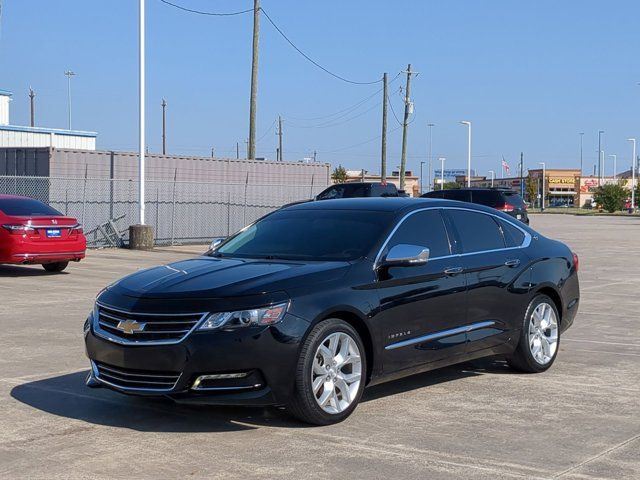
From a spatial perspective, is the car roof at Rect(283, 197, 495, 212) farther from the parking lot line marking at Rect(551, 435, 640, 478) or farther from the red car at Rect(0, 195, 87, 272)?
the red car at Rect(0, 195, 87, 272)

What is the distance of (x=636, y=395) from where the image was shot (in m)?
7.96

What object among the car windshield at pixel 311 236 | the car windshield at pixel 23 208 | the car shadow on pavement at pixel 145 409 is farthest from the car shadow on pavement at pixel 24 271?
the car windshield at pixel 311 236

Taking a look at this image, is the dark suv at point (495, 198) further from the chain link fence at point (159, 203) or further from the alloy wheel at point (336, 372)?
the alloy wheel at point (336, 372)

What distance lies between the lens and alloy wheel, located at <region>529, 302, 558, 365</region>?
347 inches

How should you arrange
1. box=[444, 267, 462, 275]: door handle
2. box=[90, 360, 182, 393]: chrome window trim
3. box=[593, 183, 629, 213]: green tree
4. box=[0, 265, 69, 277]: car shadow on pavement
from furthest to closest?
box=[593, 183, 629, 213]: green tree, box=[0, 265, 69, 277]: car shadow on pavement, box=[444, 267, 462, 275]: door handle, box=[90, 360, 182, 393]: chrome window trim

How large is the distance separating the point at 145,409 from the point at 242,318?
53.2 inches

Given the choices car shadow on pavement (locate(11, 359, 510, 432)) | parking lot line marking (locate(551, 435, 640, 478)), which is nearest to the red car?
car shadow on pavement (locate(11, 359, 510, 432))

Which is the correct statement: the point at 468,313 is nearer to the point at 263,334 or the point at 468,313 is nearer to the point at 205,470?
the point at 263,334

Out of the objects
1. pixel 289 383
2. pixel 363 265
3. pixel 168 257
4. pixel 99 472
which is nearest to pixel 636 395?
pixel 363 265

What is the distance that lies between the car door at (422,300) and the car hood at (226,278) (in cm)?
49

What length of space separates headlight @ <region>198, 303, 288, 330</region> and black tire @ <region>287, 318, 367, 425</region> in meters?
0.31

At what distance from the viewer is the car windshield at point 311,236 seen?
749 centimetres

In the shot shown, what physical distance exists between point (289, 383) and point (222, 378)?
44 cm

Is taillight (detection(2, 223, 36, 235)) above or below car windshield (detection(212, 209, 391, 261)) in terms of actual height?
below
